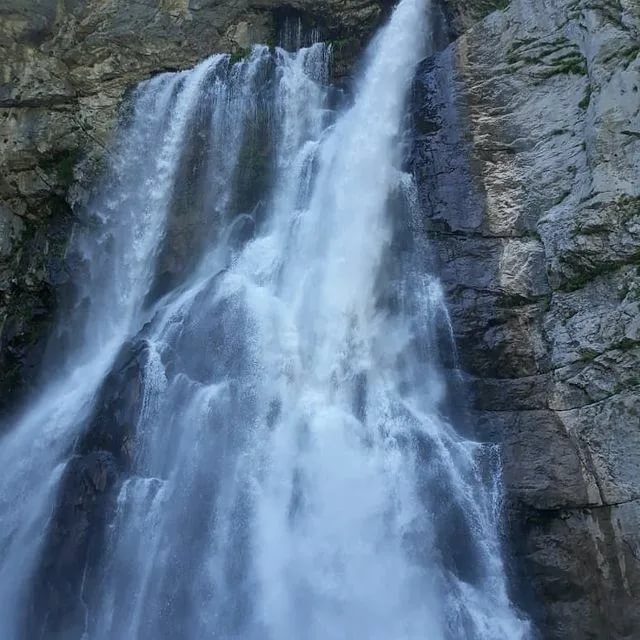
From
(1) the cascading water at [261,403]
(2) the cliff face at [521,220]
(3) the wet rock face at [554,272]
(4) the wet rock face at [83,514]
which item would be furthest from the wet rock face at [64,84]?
(3) the wet rock face at [554,272]

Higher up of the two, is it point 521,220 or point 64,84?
point 64,84

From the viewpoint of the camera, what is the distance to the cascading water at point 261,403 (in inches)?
389

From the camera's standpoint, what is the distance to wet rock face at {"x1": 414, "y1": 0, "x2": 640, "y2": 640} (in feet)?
32.7

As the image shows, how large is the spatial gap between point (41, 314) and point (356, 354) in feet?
27.5

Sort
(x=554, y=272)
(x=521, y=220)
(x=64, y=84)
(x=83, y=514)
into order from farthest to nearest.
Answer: (x=64, y=84) < (x=521, y=220) < (x=554, y=272) < (x=83, y=514)

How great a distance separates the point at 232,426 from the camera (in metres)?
11.6

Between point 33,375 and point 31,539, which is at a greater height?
point 33,375

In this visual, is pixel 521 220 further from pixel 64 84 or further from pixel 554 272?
pixel 64 84

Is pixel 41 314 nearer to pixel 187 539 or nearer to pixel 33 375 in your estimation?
pixel 33 375

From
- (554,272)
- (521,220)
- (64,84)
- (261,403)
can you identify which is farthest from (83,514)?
(64,84)

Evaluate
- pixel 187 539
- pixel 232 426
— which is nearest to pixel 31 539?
pixel 187 539

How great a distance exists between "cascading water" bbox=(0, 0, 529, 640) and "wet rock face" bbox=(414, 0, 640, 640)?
0.71 metres

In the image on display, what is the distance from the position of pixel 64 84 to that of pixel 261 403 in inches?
451

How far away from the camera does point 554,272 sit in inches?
465
